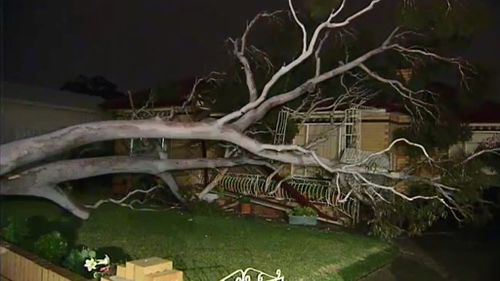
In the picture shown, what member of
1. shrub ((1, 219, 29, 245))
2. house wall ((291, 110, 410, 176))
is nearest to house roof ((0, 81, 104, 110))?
shrub ((1, 219, 29, 245))

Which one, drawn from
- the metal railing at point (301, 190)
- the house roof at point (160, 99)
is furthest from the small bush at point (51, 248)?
the metal railing at point (301, 190)

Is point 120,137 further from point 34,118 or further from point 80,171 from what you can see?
point 34,118

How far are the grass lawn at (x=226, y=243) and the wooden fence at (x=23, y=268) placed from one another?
22cm

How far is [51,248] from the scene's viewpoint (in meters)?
1.77

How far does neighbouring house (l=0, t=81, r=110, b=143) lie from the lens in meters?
1.39

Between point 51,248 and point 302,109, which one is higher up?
point 302,109

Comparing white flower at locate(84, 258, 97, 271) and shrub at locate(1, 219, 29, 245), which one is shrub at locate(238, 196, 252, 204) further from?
shrub at locate(1, 219, 29, 245)

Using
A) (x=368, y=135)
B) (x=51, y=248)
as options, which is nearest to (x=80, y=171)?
(x=51, y=248)

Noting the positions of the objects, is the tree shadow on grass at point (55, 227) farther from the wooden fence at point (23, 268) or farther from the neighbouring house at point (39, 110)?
A: the neighbouring house at point (39, 110)

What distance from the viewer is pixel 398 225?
2064 millimetres

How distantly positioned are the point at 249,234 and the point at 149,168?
0.58 m

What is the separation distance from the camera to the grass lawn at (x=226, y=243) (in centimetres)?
199

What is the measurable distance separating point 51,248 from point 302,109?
1175 mm

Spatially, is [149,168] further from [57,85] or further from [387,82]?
[387,82]
